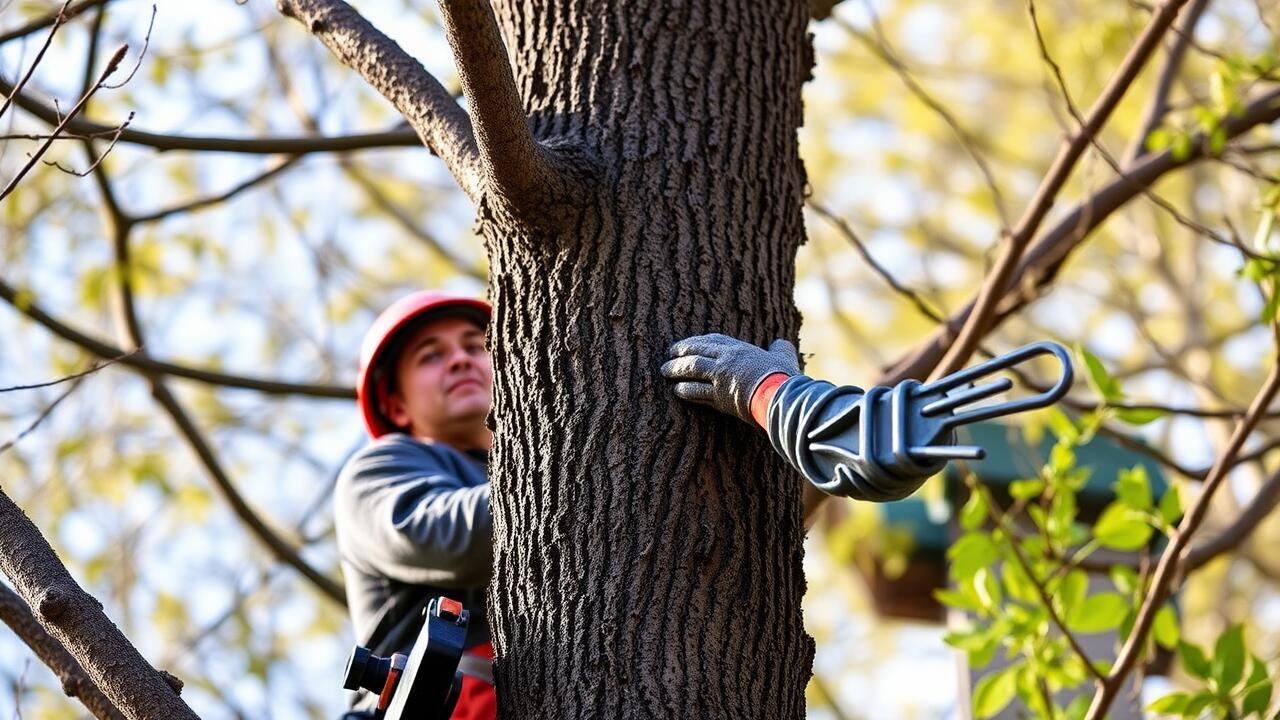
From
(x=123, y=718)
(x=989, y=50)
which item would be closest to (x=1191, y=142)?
(x=123, y=718)

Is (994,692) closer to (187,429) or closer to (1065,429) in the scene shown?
(1065,429)

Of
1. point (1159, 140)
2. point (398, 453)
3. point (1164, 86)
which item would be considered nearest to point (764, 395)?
point (398, 453)

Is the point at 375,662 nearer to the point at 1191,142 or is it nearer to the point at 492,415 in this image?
the point at 492,415

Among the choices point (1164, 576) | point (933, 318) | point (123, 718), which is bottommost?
point (123, 718)

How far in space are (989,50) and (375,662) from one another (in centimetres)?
823

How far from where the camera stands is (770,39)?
2.35m

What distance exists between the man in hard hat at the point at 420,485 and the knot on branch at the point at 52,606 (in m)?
0.62

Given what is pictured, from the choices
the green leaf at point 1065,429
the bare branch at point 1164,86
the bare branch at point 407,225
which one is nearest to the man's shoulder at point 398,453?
the green leaf at point 1065,429

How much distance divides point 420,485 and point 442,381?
0.48 meters

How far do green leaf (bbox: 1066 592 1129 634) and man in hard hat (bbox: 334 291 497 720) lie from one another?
1.17 meters

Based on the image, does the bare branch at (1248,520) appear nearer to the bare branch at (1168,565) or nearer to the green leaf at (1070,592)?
the green leaf at (1070,592)

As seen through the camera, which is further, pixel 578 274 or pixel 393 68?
pixel 393 68

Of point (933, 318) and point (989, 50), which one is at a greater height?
point (989, 50)

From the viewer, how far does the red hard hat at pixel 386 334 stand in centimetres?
281
